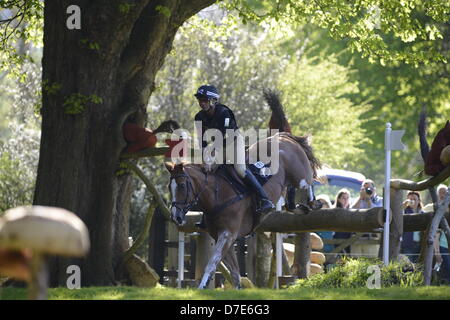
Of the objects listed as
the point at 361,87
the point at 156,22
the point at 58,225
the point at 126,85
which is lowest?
the point at 58,225

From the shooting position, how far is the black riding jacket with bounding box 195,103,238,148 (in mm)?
12594

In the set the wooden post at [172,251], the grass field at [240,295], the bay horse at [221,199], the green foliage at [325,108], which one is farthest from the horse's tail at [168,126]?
the green foliage at [325,108]

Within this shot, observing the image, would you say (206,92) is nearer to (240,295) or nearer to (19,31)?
(240,295)

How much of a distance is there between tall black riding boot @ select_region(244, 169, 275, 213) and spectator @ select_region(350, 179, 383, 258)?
385 centimetres

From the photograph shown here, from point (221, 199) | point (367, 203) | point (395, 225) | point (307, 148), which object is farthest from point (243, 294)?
point (367, 203)

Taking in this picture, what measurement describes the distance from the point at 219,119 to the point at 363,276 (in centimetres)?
294

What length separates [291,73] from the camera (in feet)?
124

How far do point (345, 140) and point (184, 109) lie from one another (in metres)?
6.71

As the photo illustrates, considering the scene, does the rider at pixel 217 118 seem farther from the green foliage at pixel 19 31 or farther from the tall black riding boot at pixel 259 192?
the green foliage at pixel 19 31

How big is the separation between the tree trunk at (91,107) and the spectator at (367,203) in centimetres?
485

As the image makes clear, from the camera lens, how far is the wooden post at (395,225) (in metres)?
13.6

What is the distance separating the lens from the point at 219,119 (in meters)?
12.6
